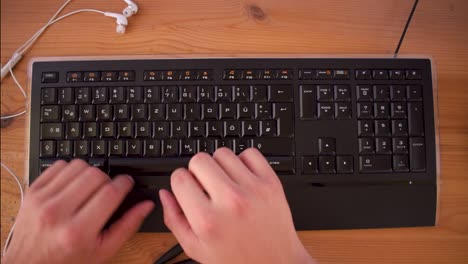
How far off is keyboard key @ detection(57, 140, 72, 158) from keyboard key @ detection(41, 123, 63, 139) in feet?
0.04

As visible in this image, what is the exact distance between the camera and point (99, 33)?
25.7 inches

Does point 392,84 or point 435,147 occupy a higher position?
point 392,84

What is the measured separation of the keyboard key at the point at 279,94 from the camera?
1.98ft

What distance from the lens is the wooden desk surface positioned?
2.10ft

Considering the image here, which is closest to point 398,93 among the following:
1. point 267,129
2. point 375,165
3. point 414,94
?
point 414,94

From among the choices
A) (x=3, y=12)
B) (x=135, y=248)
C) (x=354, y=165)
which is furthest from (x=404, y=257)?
(x=3, y=12)

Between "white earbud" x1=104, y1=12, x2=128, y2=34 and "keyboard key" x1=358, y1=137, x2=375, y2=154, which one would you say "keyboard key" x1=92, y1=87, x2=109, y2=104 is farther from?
"keyboard key" x1=358, y1=137, x2=375, y2=154

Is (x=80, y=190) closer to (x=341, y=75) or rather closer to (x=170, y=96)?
(x=170, y=96)

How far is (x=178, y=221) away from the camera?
0.52 m

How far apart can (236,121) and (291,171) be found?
0.12m

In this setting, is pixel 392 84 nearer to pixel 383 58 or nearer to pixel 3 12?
pixel 383 58

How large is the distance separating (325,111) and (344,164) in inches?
3.6

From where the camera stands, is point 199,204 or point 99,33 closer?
point 199,204

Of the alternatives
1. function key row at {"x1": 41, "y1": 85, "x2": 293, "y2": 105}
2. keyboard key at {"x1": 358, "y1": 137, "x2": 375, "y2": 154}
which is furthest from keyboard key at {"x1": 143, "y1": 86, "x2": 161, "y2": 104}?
keyboard key at {"x1": 358, "y1": 137, "x2": 375, "y2": 154}
